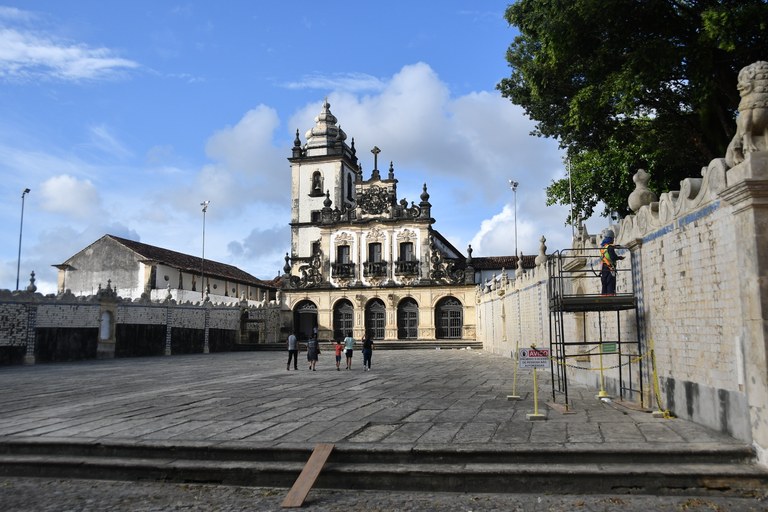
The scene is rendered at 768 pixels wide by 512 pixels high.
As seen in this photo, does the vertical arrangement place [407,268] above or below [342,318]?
above

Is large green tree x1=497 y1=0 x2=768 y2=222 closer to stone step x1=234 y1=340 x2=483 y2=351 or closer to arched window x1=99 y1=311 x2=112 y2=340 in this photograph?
stone step x1=234 y1=340 x2=483 y2=351

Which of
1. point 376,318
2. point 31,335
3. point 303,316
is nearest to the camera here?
point 31,335

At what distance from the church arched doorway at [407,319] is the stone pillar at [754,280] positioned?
35002 mm

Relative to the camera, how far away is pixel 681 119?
750 inches

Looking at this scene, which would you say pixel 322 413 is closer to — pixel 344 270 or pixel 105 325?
pixel 105 325

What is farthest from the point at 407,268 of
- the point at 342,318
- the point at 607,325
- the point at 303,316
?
the point at 607,325

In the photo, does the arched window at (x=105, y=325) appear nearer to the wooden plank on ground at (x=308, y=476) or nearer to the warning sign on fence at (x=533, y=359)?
the warning sign on fence at (x=533, y=359)

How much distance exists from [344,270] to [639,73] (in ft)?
97.7

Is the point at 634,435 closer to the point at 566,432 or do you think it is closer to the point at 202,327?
the point at 566,432

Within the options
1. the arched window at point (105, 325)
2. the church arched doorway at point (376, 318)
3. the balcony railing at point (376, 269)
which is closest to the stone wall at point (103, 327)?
the arched window at point (105, 325)

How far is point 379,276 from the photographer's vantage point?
140 ft

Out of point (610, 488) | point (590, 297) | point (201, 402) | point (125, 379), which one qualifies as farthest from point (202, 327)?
point (610, 488)

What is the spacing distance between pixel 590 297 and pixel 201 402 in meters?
7.12

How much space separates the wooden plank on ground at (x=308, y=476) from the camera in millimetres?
5950
